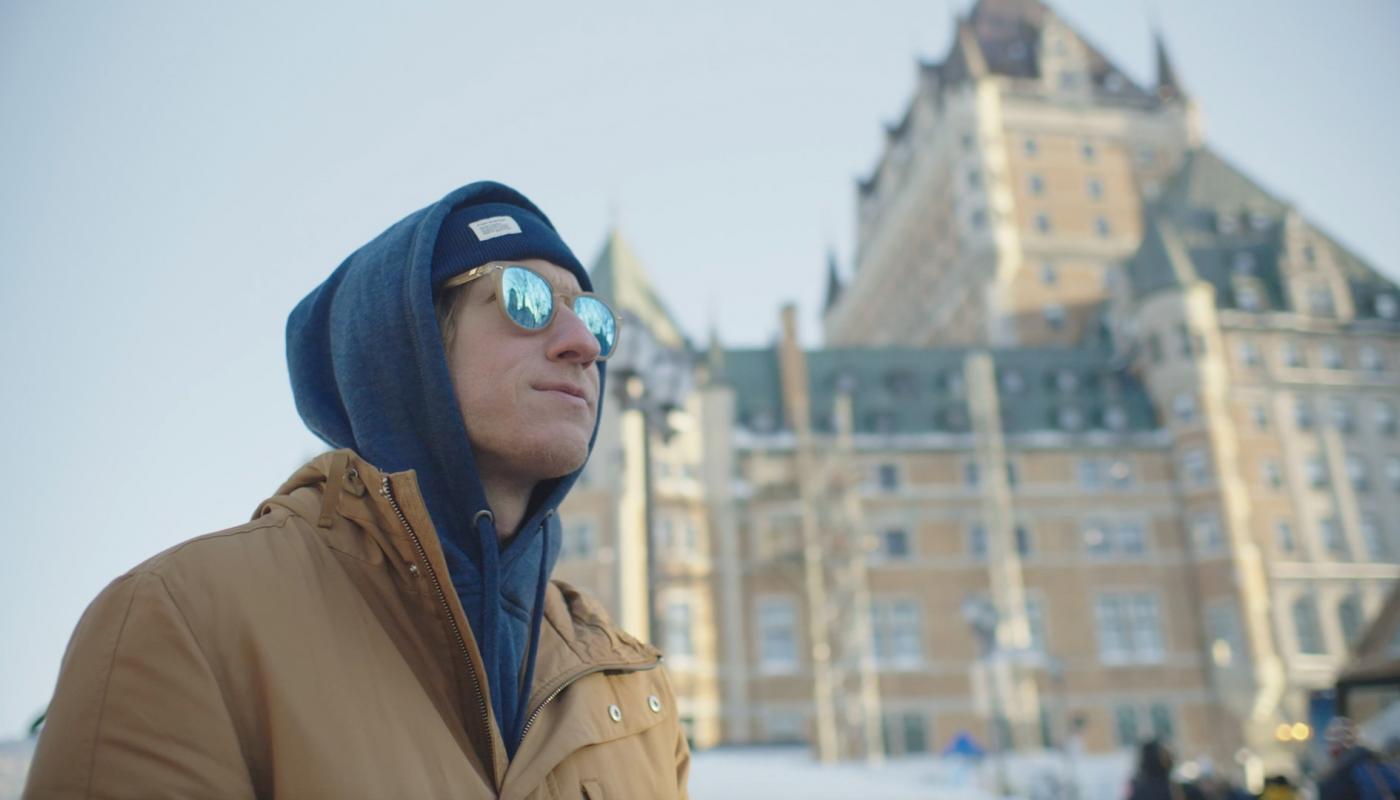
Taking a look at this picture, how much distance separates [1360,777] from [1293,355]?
4072 centimetres

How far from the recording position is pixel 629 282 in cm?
3788

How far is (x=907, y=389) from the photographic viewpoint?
42.9 m

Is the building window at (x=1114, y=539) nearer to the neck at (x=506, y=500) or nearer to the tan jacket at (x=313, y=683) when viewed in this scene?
the neck at (x=506, y=500)

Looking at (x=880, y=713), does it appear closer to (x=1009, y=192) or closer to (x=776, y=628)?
(x=776, y=628)

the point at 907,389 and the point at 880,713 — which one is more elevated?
the point at 907,389

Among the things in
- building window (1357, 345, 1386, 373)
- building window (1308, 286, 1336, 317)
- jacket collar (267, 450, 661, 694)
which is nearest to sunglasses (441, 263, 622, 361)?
jacket collar (267, 450, 661, 694)

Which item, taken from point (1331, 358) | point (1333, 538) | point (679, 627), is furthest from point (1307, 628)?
point (679, 627)

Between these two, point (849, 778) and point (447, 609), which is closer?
point (447, 609)

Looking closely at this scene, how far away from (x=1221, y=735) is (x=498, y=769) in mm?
40605

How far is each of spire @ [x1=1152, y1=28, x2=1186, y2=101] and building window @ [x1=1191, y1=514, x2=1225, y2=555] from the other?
89.1 ft

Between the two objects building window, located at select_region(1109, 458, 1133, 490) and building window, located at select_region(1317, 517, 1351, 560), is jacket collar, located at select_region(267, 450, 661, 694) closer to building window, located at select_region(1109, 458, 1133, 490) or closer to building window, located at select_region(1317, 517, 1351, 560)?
building window, located at select_region(1109, 458, 1133, 490)

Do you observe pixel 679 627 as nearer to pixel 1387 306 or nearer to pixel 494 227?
pixel 1387 306

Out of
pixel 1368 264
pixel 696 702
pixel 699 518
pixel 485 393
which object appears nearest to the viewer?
pixel 485 393

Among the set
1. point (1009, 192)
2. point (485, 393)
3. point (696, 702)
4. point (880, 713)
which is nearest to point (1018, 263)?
point (1009, 192)
